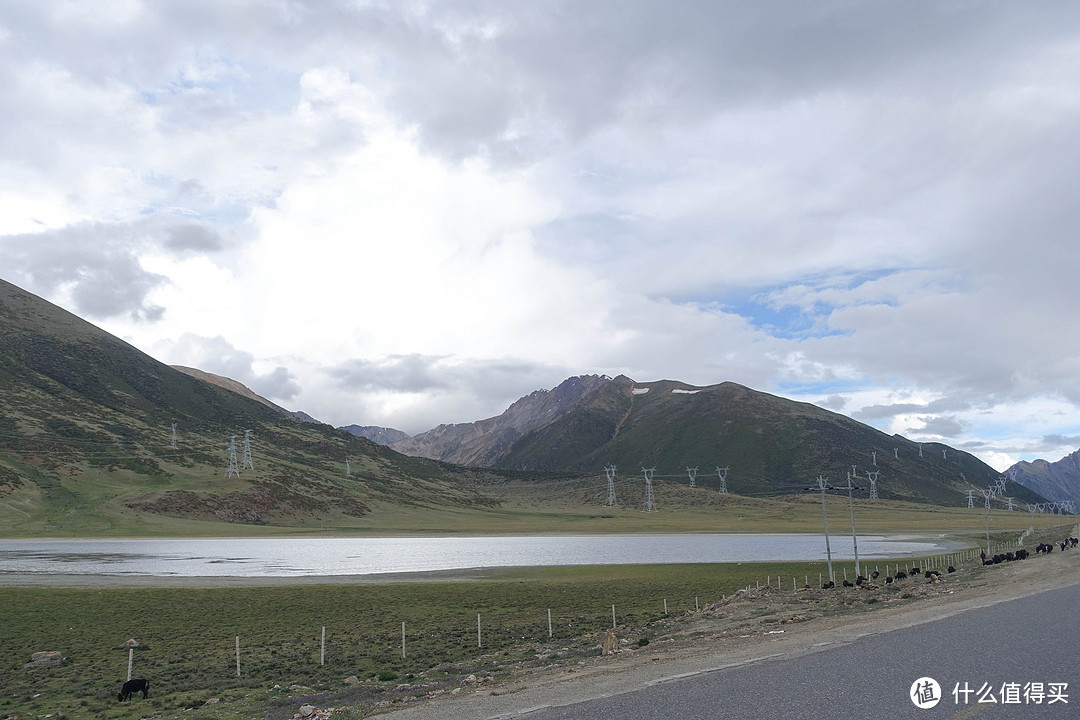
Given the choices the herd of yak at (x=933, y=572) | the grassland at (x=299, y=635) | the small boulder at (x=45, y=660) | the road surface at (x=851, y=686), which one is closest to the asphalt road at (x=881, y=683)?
the road surface at (x=851, y=686)

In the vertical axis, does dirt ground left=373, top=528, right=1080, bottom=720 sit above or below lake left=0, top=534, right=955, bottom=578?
above

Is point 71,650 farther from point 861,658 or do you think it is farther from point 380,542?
point 380,542

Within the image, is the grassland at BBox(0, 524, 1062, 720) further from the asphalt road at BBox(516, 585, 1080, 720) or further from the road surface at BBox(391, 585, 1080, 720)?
the asphalt road at BBox(516, 585, 1080, 720)

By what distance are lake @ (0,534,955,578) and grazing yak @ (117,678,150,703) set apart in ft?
179

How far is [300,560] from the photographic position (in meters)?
108

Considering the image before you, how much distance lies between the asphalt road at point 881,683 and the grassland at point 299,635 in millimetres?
10004

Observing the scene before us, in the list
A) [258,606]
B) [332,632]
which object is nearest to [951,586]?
[332,632]

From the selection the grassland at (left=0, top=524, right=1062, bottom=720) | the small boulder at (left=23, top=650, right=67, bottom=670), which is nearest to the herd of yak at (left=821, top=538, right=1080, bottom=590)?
the grassland at (left=0, top=524, right=1062, bottom=720)

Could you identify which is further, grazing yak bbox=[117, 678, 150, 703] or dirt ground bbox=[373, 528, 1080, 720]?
grazing yak bbox=[117, 678, 150, 703]

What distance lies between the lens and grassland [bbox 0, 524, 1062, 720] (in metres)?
28.6

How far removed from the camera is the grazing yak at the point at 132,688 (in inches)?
1127

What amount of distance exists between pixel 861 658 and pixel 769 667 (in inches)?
122

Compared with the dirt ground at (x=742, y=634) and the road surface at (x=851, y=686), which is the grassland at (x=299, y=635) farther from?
the road surface at (x=851, y=686)

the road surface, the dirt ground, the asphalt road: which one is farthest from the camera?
the dirt ground
